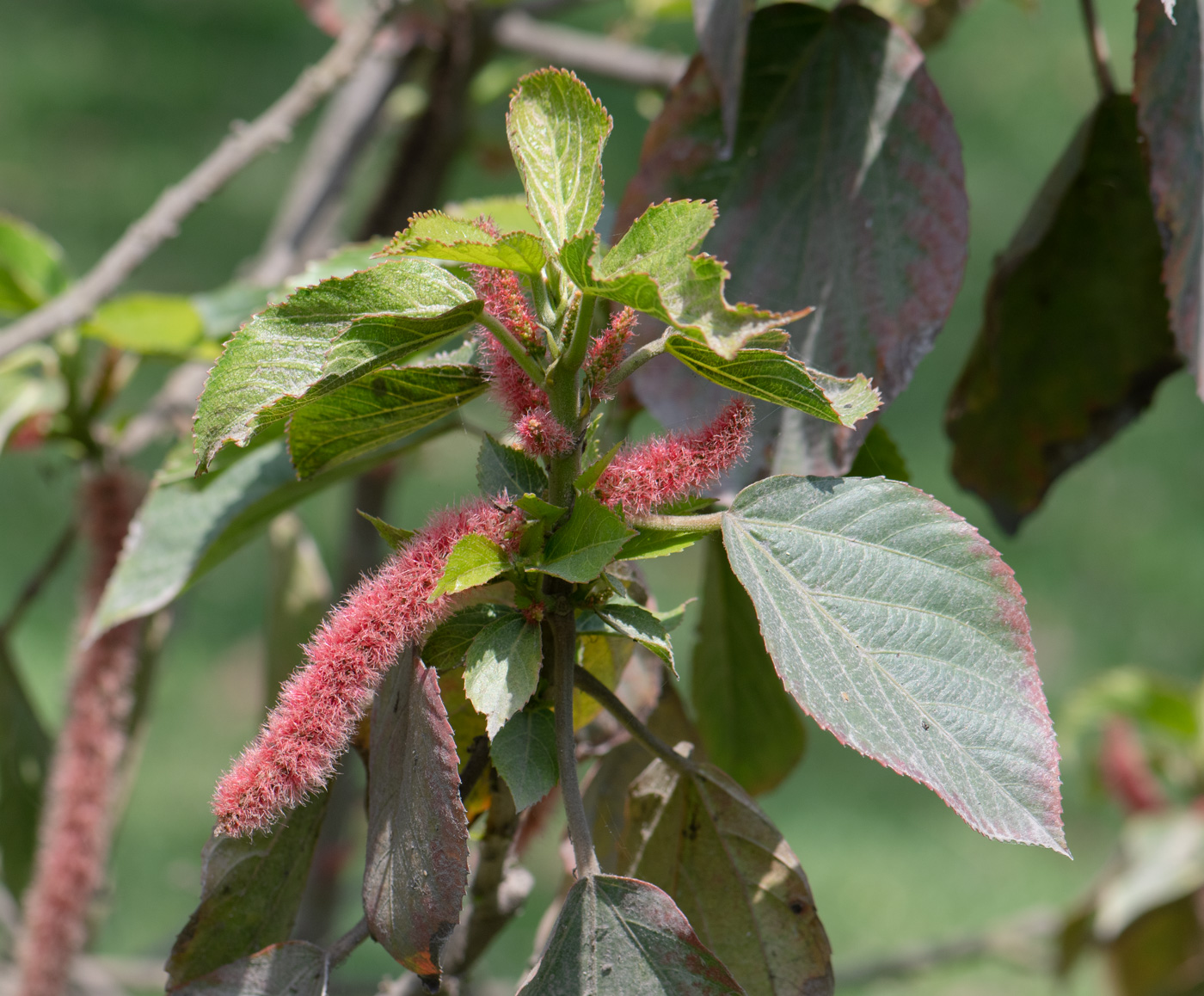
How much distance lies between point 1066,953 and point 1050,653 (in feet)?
4.61

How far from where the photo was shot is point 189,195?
0.75 metres

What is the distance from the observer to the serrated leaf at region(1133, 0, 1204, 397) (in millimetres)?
531

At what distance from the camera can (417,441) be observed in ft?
2.04

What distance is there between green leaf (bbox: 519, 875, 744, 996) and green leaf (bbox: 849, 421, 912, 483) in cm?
23

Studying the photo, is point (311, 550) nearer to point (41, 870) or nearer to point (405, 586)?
point (41, 870)

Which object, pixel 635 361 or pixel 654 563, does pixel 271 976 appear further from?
pixel 654 563

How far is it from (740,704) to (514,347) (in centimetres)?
35

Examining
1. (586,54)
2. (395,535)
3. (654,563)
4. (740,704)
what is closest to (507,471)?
(395,535)

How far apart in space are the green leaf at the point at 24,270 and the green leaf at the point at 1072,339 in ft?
2.15

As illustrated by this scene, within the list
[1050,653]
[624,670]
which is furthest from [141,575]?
[1050,653]

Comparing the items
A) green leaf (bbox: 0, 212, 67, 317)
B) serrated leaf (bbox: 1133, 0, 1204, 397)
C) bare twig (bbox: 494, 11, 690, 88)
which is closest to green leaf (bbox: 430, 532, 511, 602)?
serrated leaf (bbox: 1133, 0, 1204, 397)

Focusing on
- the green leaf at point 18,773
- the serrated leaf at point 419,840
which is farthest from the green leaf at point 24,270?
the serrated leaf at point 419,840

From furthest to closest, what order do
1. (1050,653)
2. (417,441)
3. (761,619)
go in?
(1050,653)
(417,441)
(761,619)

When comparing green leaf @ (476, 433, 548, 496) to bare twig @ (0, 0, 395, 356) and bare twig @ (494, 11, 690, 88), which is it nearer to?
bare twig @ (0, 0, 395, 356)
